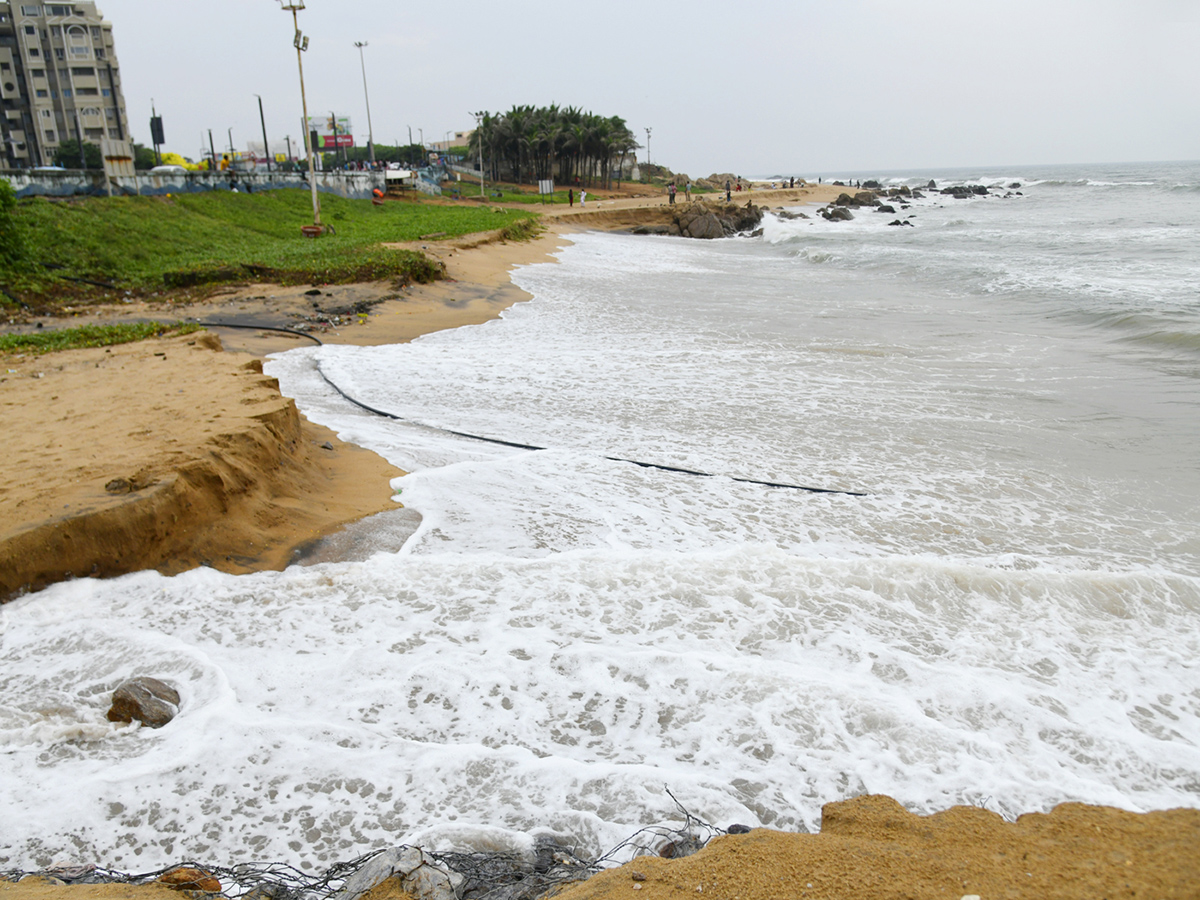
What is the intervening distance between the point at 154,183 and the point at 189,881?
31.0 metres

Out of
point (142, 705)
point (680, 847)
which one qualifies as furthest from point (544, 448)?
point (680, 847)

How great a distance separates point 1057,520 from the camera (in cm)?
552

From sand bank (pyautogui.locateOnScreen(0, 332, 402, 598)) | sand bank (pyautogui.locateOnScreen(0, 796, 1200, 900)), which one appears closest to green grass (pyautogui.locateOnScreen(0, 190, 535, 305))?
sand bank (pyautogui.locateOnScreen(0, 332, 402, 598))

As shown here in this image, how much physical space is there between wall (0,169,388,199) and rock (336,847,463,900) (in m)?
26.3

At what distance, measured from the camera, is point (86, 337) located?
9.90 metres

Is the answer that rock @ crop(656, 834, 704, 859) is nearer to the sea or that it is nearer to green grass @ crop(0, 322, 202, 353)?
the sea

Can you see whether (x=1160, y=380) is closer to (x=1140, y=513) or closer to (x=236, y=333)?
(x=1140, y=513)

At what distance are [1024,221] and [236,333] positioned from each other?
4570cm

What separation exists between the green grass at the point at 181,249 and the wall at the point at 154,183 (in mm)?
1275

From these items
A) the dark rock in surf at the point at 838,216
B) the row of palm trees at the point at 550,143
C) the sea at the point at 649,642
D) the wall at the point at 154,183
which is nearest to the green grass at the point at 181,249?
the wall at the point at 154,183

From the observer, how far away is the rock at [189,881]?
7.89 ft

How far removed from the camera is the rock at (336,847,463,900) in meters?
2.36

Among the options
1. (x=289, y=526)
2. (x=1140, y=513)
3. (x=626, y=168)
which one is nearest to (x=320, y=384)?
(x=289, y=526)

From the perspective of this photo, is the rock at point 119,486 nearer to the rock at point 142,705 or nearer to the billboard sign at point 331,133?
the rock at point 142,705
